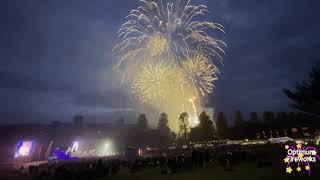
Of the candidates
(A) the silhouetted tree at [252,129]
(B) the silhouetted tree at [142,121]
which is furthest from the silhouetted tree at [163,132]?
(A) the silhouetted tree at [252,129]

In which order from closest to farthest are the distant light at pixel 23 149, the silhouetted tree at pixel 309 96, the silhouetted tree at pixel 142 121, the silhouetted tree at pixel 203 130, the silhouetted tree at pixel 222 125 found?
the silhouetted tree at pixel 309 96, the distant light at pixel 23 149, the silhouetted tree at pixel 203 130, the silhouetted tree at pixel 222 125, the silhouetted tree at pixel 142 121

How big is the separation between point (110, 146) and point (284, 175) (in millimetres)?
66863

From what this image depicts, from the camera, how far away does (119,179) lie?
2414 cm

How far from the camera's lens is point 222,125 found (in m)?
95.9

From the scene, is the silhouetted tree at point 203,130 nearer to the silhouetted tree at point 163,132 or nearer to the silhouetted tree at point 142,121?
the silhouetted tree at point 163,132

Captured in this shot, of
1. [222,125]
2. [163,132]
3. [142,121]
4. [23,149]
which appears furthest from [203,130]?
[23,149]

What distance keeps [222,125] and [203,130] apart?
42.4 feet

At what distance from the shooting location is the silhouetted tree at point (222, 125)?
93375 millimetres

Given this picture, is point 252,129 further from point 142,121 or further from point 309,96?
point 309,96

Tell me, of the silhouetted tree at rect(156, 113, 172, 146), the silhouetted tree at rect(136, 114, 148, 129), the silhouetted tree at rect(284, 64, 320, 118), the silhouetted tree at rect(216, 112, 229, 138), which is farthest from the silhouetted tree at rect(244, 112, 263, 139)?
the silhouetted tree at rect(284, 64, 320, 118)

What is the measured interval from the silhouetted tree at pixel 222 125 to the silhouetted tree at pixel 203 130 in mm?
8092

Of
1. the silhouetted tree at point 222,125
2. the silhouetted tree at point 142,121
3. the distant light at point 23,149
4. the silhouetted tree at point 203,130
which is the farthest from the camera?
the silhouetted tree at point 142,121

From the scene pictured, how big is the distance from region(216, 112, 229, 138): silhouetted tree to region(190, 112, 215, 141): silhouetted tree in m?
8.09

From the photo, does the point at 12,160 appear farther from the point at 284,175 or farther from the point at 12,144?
the point at 284,175
